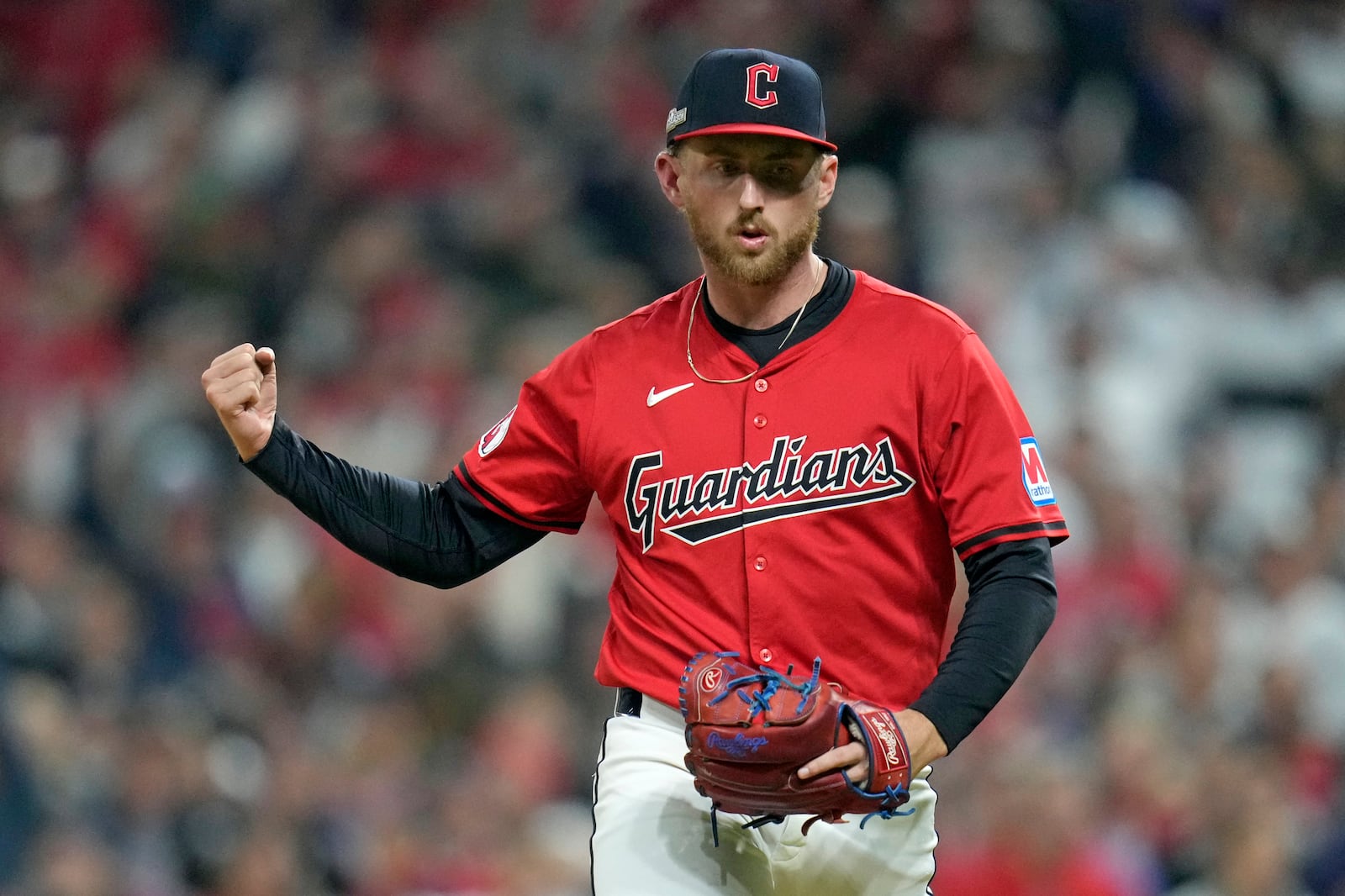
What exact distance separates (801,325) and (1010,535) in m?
0.55

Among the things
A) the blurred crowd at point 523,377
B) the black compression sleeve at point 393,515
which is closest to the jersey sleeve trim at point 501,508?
the black compression sleeve at point 393,515

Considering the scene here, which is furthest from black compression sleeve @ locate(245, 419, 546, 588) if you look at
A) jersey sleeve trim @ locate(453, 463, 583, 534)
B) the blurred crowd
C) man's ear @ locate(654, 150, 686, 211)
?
the blurred crowd

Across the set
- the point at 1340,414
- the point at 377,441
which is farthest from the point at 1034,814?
the point at 377,441

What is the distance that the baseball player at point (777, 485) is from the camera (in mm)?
2891

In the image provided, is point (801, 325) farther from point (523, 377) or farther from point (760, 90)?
point (523, 377)

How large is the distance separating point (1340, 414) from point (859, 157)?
2.21 meters

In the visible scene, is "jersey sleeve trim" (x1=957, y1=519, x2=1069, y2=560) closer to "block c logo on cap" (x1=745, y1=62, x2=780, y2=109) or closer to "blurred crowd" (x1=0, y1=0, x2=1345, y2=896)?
"block c logo on cap" (x1=745, y1=62, x2=780, y2=109)

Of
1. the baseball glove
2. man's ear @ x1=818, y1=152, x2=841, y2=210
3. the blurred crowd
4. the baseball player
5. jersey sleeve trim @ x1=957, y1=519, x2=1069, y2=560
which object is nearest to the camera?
the baseball glove

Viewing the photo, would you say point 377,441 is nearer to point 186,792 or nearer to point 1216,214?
point 186,792

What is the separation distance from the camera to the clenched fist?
3037 millimetres

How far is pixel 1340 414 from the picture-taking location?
22.5 feet

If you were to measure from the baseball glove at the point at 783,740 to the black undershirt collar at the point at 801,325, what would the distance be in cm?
61

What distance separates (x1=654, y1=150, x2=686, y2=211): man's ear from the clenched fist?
2.47 feet

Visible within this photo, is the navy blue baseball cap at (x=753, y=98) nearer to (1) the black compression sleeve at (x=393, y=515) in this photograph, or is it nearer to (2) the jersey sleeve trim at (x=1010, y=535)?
(2) the jersey sleeve trim at (x=1010, y=535)
